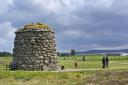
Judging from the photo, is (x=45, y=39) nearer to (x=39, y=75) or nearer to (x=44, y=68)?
(x=44, y=68)

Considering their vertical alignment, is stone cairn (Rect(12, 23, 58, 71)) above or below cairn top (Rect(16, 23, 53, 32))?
below

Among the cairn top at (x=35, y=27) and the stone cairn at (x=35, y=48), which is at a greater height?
the cairn top at (x=35, y=27)

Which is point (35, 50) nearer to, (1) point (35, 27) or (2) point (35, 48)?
(2) point (35, 48)

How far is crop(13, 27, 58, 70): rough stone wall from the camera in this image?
69562 millimetres

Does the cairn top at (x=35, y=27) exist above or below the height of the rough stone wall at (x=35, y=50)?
above

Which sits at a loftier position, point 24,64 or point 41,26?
point 41,26

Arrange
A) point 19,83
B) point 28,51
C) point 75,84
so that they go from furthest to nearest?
point 28,51
point 19,83
point 75,84

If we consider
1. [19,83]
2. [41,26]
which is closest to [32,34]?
[41,26]

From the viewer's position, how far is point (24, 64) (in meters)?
69.9

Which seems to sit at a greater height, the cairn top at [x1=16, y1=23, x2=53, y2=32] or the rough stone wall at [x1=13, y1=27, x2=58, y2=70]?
the cairn top at [x1=16, y1=23, x2=53, y2=32]

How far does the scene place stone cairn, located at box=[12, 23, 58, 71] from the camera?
6956 centimetres

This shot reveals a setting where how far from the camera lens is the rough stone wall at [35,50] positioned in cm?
6956

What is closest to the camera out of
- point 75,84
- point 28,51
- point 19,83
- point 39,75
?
point 75,84

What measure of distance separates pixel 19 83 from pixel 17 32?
25284 mm
